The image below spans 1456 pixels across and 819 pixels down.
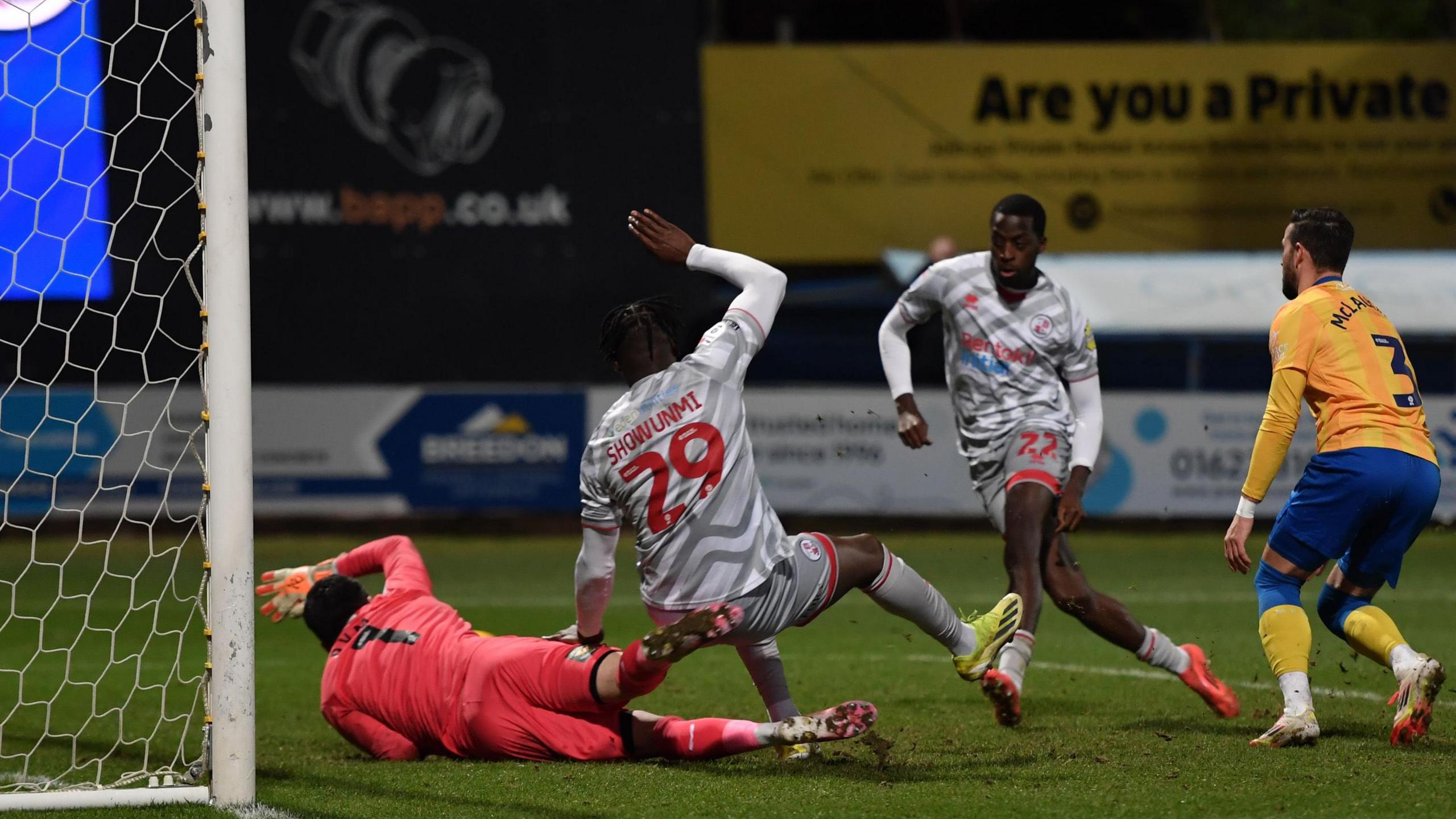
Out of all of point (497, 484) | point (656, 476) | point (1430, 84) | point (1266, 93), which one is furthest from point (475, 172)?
point (656, 476)

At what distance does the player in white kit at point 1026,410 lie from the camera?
6434mm

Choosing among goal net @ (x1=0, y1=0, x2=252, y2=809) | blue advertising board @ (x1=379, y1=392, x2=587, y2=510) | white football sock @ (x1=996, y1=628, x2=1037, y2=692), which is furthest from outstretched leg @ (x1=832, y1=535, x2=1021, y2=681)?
blue advertising board @ (x1=379, y1=392, x2=587, y2=510)

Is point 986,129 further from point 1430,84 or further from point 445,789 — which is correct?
point 445,789

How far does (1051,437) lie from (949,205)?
37.8 ft

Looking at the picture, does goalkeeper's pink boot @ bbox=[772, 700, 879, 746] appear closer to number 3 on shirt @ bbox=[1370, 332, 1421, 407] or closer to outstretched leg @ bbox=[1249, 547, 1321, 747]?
outstretched leg @ bbox=[1249, 547, 1321, 747]

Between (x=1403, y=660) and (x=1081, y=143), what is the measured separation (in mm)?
13295

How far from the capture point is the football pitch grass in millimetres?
4773

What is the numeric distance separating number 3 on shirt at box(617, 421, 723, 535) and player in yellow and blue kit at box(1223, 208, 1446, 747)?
1748mm

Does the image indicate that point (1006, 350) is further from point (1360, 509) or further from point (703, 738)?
point (703, 738)

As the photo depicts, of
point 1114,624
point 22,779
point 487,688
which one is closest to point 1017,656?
point 1114,624

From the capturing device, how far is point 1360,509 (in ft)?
17.7

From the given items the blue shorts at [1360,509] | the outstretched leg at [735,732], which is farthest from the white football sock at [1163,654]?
the outstretched leg at [735,732]

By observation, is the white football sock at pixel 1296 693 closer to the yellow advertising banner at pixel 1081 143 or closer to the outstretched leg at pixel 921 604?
the outstretched leg at pixel 921 604

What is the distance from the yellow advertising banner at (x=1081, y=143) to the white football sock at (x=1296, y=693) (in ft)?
40.5
